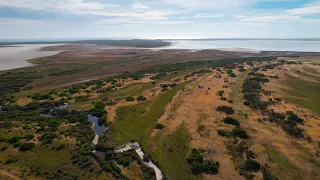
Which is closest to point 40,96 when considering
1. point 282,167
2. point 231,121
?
point 231,121

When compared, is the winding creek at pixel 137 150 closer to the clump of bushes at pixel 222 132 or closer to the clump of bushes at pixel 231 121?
the clump of bushes at pixel 222 132

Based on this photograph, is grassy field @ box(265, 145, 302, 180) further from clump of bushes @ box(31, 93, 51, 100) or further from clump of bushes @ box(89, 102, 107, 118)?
clump of bushes @ box(31, 93, 51, 100)

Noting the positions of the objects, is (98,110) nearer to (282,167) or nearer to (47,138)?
(47,138)

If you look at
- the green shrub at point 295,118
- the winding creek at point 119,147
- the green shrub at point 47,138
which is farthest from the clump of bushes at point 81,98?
the green shrub at point 295,118

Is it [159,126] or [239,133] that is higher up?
[239,133]

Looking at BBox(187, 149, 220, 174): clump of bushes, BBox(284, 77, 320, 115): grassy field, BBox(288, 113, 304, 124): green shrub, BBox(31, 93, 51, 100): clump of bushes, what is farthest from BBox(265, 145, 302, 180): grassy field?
BBox(31, 93, 51, 100): clump of bushes

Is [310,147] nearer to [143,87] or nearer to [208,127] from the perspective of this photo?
[208,127]
